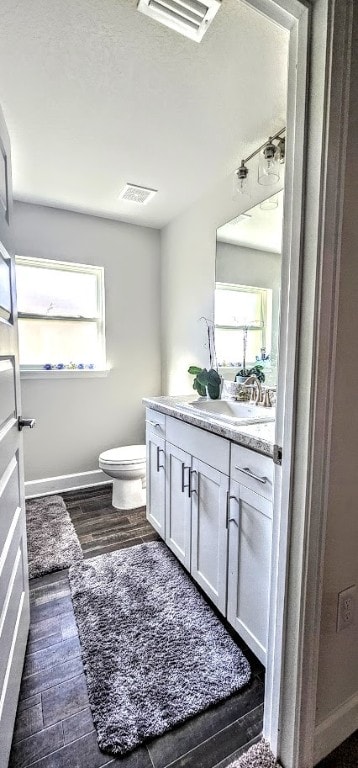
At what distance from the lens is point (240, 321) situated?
2148 millimetres

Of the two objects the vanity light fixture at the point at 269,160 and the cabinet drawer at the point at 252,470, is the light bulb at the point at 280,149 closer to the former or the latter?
the vanity light fixture at the point at 269,160

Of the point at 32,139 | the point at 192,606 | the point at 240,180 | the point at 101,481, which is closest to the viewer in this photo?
the point at 192,606

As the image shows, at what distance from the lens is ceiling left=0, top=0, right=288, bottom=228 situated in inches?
45.5

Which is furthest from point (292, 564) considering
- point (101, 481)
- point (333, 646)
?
point (101, 481)

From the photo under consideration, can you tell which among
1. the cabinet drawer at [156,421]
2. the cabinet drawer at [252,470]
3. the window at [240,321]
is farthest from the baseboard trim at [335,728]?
the window at [240,321]

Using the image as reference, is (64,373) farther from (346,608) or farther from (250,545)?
(346,608)

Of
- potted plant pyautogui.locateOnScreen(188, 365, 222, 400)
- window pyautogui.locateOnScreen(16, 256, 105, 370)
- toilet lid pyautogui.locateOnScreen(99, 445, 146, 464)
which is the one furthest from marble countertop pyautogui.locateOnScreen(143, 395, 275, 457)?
window pyautogui.locateOnScreen(16, 256, 105, 370)

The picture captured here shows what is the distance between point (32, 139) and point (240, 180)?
1182 mm

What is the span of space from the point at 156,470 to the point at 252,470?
0.96 metres

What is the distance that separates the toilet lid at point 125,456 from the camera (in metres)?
2.35

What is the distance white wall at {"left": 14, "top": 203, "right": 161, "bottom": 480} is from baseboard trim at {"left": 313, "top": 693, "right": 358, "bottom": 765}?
7.72 ft

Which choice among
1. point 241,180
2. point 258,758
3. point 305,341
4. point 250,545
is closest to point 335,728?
point 258,758

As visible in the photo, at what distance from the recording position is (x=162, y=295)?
309 cm

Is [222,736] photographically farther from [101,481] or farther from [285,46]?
[285,46]
